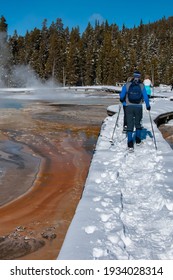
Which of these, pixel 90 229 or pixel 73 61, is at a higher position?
Result: pixel 73 61

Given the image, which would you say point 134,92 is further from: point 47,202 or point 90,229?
point 90,229

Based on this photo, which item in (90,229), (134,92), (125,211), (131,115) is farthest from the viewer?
(131,115)

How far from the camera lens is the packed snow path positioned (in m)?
3.85

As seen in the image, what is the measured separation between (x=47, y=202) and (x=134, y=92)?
315cm

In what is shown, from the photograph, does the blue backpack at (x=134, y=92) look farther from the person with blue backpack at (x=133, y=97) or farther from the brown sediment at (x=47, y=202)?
the brown sediment at (x=47, y=202)

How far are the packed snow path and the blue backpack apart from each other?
120 cm

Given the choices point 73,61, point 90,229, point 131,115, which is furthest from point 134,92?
point 73,61

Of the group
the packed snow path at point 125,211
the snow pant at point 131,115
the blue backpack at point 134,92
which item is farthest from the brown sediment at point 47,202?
the blue backpack at point 134,92

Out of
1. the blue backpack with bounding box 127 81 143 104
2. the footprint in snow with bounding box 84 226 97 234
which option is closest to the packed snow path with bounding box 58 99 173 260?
the footprint in snow with bounding box 84 226 97 234

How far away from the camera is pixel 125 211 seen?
15.8 feet

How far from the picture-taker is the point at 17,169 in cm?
835

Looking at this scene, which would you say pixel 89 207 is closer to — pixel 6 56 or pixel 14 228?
pixel 14 228

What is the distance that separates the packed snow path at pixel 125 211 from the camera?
12.6 ft

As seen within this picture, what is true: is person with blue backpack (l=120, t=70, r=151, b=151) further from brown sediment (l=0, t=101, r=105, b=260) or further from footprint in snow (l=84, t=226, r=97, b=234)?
footprint in snow (l=84, t=226, r=97, b=234)
